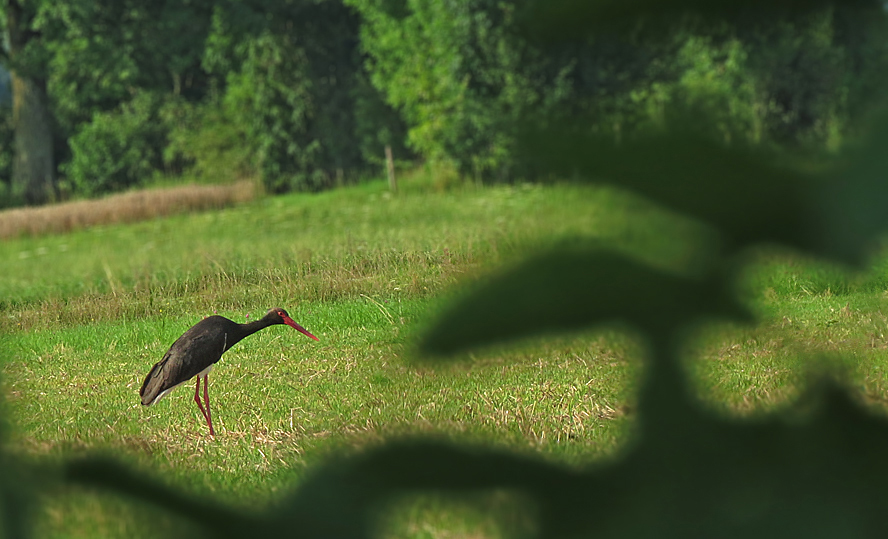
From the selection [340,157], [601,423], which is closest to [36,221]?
[340,157]

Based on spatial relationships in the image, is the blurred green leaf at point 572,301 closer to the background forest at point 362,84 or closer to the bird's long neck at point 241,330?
the background forest at point 362,84

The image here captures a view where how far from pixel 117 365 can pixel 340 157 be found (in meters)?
5.70

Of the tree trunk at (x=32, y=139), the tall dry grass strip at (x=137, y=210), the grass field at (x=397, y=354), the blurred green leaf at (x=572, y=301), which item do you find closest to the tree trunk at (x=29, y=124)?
the tree trunk at (x=32, y=139)

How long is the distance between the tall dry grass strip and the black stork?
5.08 ft

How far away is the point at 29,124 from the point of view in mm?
7930

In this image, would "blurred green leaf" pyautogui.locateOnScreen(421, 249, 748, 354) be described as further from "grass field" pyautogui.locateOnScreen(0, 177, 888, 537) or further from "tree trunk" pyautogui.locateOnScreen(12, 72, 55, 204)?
"tree trunk" pyautogui.locateOnScreen(12, 72, 55, 204)

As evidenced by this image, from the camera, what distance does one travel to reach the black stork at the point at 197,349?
1.40 ft

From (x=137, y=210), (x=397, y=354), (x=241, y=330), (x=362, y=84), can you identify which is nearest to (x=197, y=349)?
(x=241, y=330)

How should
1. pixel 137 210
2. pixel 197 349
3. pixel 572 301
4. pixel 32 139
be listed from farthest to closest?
pixel 32 139 < pixel 137 210 < pixel 197 349 < pixel 572 301

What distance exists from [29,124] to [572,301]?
8789 mm

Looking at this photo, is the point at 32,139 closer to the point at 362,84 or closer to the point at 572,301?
the point at 362,84

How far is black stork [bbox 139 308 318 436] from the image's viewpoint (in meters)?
0.43

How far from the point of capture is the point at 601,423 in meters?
0.37

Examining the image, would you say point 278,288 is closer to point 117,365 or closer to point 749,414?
point 117,365
